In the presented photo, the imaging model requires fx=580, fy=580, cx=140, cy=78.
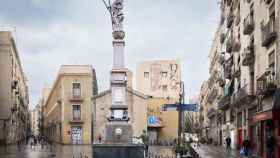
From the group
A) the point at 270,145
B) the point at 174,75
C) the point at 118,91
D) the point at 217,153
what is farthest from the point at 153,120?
the point at 118,91

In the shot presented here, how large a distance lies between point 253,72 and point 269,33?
997cm

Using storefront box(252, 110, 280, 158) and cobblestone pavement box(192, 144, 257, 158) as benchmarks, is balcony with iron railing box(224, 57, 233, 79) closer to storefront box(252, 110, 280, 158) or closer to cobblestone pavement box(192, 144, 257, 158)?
cobblestone pavement box(192, 144, 257, 158)

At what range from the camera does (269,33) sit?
29.4m

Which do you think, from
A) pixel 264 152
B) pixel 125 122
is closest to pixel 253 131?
pixel 264 152

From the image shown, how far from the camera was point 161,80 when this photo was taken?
12512 centimetres

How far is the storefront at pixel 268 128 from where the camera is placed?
27922 millimetres

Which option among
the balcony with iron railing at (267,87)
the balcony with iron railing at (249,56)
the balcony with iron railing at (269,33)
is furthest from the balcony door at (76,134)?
the balcony with iron railing at (269,33)

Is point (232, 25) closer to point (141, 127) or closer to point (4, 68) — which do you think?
point (141, 127)

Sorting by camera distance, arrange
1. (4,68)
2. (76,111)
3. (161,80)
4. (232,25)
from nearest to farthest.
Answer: (232,25) → (4,68) → (76,111) → (161,80)

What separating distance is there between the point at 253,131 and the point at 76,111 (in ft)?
143

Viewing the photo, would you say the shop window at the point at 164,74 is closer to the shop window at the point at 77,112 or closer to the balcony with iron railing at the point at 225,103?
the shop window at the point at 77,112

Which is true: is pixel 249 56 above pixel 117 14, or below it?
below

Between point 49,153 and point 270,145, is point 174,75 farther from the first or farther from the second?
point 270,145

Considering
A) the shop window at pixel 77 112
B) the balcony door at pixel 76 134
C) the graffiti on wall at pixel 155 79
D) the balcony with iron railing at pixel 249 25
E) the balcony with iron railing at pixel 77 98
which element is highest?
the graffiti on wall at pixel 155 79
